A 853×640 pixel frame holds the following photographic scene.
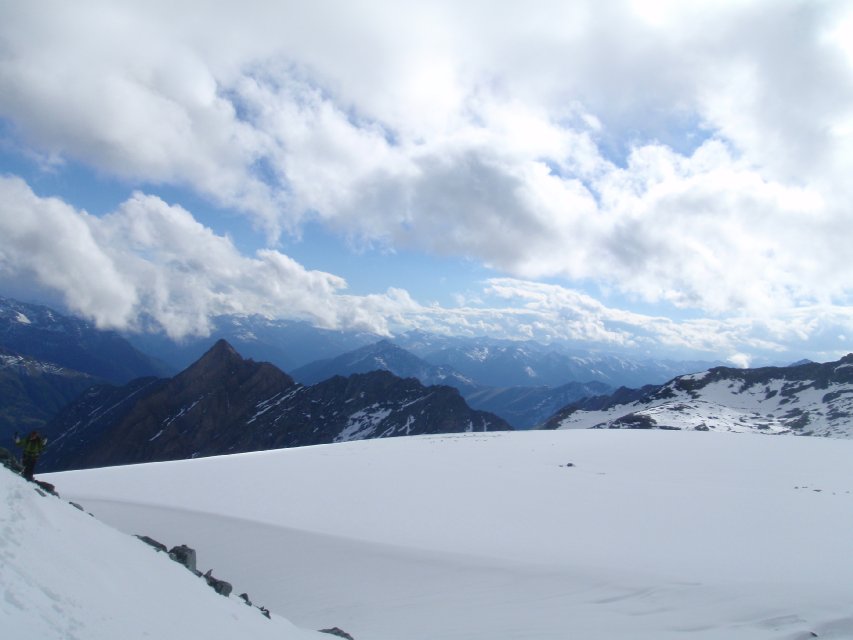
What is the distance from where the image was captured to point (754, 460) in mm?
27672

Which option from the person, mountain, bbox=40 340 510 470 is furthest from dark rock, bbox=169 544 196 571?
mountain, bbox=40 340 510 470

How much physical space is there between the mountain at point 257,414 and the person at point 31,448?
13116 cm

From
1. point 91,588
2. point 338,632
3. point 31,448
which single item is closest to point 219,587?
point 338,632

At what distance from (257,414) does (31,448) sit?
527 feet

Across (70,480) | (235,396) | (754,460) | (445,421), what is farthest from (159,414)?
(754,460)

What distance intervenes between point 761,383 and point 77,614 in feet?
524

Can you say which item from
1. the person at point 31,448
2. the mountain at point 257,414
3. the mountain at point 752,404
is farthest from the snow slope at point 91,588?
the mountain at point 257,414

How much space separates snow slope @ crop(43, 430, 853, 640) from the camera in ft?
29.6

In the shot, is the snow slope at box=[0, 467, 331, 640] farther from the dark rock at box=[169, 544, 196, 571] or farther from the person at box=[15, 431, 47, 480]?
the person at box=[15, 431, 47, 480]

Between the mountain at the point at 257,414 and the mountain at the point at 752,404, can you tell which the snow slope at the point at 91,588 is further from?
the mountain at the point at 257,414

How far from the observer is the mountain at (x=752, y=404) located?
97062 mm

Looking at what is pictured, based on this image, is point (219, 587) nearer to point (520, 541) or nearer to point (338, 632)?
point (338, 632)

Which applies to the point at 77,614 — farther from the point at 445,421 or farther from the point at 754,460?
the point at 445,421

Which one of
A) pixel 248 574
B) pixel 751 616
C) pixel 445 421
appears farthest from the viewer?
pixel 445 421
